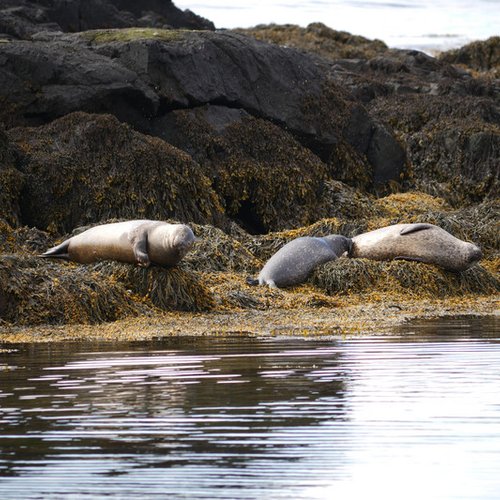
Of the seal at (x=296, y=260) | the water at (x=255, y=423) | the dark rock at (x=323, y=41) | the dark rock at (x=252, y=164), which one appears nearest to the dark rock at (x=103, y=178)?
the dark rock at (x=252, y=164)

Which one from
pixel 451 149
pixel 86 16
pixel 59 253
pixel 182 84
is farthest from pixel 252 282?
pixel 86 16

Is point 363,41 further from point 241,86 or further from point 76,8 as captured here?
point 241,86

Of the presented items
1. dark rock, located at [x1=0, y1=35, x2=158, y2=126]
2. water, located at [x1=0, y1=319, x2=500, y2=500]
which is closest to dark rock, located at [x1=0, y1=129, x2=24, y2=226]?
dark rock, located at [x1=0, y1=35, x2=158, y2=126]

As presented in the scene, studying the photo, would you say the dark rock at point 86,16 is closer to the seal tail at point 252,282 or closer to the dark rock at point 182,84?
the dark rock at point 182,84

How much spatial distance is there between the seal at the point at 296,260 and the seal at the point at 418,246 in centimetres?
37

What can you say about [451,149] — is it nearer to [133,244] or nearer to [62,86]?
[62,86]

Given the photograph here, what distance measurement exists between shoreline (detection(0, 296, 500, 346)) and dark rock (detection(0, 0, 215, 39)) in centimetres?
998

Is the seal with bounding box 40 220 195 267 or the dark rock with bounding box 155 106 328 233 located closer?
the seal with bounding box 40 220 195 267

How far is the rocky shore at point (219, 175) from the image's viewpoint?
1094 cm

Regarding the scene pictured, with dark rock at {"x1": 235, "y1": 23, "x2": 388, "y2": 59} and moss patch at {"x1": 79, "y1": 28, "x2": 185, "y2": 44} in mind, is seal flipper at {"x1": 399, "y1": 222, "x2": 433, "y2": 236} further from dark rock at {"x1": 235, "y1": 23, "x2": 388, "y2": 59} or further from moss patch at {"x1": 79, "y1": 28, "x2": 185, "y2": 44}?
dark rock at {"x1": 235, "y1": 23, "x2": 388, "y2": 59}

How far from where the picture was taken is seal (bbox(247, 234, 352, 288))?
12930mm

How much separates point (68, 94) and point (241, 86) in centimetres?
269

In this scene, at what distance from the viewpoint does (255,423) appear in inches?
Result: 210

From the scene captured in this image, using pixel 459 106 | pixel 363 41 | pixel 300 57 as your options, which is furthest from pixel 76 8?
pixel 363 41
